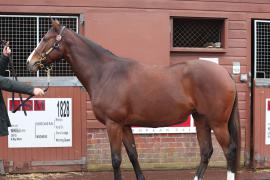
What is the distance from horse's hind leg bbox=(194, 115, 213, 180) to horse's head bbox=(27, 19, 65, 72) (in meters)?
2.05

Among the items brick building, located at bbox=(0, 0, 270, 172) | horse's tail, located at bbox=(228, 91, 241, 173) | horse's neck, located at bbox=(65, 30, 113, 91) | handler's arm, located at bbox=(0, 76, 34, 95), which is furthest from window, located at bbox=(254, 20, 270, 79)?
handler's arm, located at bbox=(0, 76, 34, 95)

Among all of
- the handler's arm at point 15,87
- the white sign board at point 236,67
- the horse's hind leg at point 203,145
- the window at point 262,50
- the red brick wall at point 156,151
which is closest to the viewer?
the handler's arm at point 15,87

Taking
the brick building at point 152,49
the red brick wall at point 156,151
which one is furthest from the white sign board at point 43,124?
the red brick wall at point 156,151

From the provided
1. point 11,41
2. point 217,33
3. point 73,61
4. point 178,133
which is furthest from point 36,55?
point 217,33

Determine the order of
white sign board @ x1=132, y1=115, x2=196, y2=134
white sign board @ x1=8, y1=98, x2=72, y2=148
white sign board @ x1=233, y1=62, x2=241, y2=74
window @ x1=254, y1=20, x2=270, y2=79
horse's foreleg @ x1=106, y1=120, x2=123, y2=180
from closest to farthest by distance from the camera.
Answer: horse's foreleg @ x1=106, y1=120, x2=123, y2=180
white sign board @ x1=8, y1=98, x2=72, y2=148
white sign board @ x1=132, y1=115, x2=196, y2=134
white sign board @ x1=233, y1=62, x2=241, y2=74
window @ x1=254, y1=20, x2=270, y2=79

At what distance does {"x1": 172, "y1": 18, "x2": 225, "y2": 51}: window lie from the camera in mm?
7777

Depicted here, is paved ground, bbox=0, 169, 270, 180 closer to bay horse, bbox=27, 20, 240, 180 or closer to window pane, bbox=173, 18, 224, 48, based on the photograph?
bay horse, bbox=27, 20, 240, 180

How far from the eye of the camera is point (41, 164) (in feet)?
23.7

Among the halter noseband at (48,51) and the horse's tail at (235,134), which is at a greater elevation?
the halter noseband at (48,51)

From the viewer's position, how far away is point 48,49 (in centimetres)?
560

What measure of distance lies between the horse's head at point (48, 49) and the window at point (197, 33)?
2.70 m

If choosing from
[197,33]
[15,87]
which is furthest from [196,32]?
[15,87]

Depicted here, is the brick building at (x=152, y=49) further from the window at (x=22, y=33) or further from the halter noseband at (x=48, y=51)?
the halter noseband at (x=48, y=51)

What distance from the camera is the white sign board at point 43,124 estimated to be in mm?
7137
